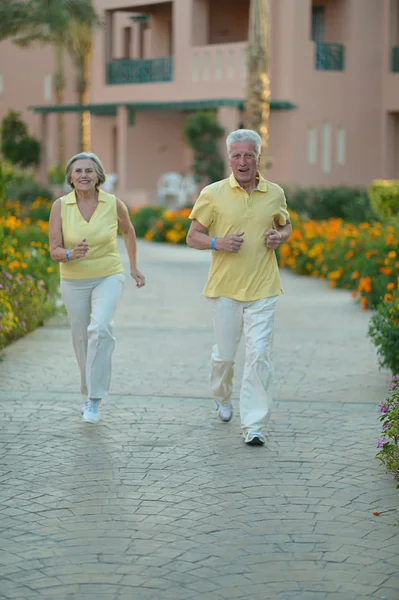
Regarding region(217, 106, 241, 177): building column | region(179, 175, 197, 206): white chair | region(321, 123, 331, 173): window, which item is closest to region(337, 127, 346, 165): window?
region(321, 123, 331, 173): window

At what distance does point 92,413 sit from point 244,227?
5.45 feet

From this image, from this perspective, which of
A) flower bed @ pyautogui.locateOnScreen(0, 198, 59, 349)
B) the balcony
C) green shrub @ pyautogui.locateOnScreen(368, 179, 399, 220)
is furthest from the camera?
the balcony

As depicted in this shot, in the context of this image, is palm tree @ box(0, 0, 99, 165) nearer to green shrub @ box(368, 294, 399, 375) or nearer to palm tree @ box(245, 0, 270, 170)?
palm tree @ box(245, 0, 270, 170)

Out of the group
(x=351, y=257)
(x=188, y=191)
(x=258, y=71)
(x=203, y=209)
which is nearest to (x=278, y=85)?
(x=188, y=191)

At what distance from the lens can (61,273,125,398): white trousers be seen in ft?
27.2

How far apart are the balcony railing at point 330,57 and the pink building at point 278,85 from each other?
0.02 m

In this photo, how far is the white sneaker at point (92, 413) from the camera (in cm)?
834

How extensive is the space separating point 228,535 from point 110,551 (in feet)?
1.93

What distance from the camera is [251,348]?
7707mm

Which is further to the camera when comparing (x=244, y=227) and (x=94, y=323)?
(x=94, y=323)

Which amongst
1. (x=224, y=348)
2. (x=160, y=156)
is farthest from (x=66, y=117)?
(x=224, y=348)

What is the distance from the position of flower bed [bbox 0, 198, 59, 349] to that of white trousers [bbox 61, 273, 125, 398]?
237 cm

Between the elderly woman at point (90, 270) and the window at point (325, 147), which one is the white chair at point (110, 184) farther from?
the elderly woman at point (90, 270)

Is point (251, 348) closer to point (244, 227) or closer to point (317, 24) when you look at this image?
point (244, 227)
